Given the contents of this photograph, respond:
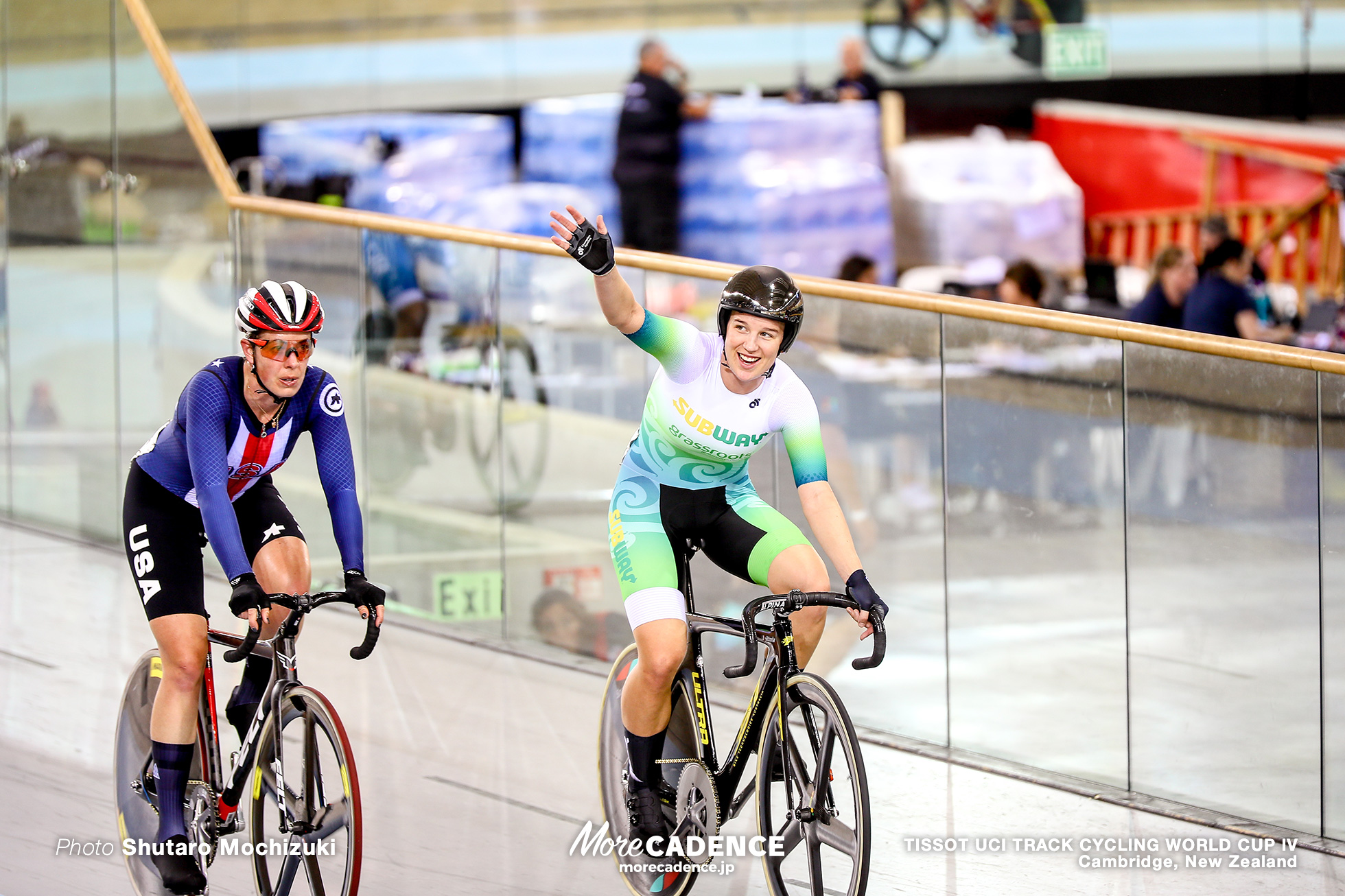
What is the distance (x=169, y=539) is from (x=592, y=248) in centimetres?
130

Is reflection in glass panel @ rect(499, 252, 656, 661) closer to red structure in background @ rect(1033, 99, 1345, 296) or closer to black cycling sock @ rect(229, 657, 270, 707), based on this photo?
black cycling sock @ rect(229, 657, 270, 707)

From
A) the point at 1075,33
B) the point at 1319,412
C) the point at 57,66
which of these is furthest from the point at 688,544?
the point at 1075,33

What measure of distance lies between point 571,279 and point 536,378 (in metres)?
0.49

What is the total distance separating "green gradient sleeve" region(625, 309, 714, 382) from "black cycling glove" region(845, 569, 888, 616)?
686 mm

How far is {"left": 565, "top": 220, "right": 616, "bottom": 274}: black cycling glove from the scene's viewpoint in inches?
137

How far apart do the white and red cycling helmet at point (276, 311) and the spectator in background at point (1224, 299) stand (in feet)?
17.9

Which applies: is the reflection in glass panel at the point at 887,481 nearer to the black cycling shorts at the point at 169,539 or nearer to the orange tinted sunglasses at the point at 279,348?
the black cycling shorts at the point at 169,539

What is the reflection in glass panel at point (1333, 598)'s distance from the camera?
445 cm

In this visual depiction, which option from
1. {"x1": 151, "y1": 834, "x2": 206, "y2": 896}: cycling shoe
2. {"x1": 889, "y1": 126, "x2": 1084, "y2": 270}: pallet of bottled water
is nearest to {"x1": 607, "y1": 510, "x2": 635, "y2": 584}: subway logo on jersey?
{"x1": 151, "y1": 834, "x2": 206, "y2": 896}: cycling shoe

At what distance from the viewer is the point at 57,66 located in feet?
27.8

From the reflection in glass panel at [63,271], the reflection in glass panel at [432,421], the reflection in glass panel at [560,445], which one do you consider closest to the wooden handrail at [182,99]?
the reflection in glass panel at [63,271]

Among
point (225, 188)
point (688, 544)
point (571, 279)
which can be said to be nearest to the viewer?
point (688, 544)

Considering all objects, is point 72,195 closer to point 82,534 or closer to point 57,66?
point 57,66

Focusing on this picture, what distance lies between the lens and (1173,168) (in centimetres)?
1457
